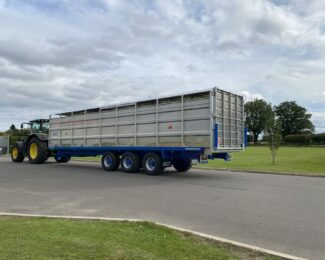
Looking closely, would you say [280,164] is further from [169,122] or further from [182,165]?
[169,122]

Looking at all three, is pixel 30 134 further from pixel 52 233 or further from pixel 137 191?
pixel 52 233

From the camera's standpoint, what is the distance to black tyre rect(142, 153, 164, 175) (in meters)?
15.6

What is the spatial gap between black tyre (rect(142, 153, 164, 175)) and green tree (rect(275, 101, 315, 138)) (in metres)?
108

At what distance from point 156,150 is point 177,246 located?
10.5m

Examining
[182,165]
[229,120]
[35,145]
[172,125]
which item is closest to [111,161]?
[182,165]

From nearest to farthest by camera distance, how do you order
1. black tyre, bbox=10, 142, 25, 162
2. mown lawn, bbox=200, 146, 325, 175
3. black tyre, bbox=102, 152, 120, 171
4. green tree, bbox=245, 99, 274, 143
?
black tyre, bbox=102, 152, 120, 171 < mown lawn, bbox=200, 146, 325, 175 < black tyre, bbox=10, 142, 25, 162 < green tree, bbox=245, 99, 274, 143

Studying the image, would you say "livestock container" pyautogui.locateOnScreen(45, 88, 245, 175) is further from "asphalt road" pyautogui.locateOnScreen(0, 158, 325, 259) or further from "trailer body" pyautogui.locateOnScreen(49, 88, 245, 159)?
"asphalt road" pyautogui.locateOnScreen(0, 158, 325, 259)

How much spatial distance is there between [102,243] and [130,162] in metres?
11.8

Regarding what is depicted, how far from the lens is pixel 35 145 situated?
23.5m

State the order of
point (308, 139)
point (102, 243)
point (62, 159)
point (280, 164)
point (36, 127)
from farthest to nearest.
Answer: point (308, 139)
point (36, 127)
point (62, 159)
point (280, 164)
point (102, 243)

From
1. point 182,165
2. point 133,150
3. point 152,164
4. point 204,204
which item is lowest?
point 204,204

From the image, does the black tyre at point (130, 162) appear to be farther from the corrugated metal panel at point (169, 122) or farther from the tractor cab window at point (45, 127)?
the tractor cab window at point (45, 127)

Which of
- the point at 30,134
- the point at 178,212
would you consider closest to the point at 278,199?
the point at 178,212

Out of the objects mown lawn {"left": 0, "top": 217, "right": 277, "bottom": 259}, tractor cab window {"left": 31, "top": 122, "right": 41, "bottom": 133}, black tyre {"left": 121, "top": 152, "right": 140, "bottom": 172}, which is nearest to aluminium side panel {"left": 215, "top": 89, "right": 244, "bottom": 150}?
black tyre {"left": 121, "top": 152, "right": 140, "bottom": 172}
